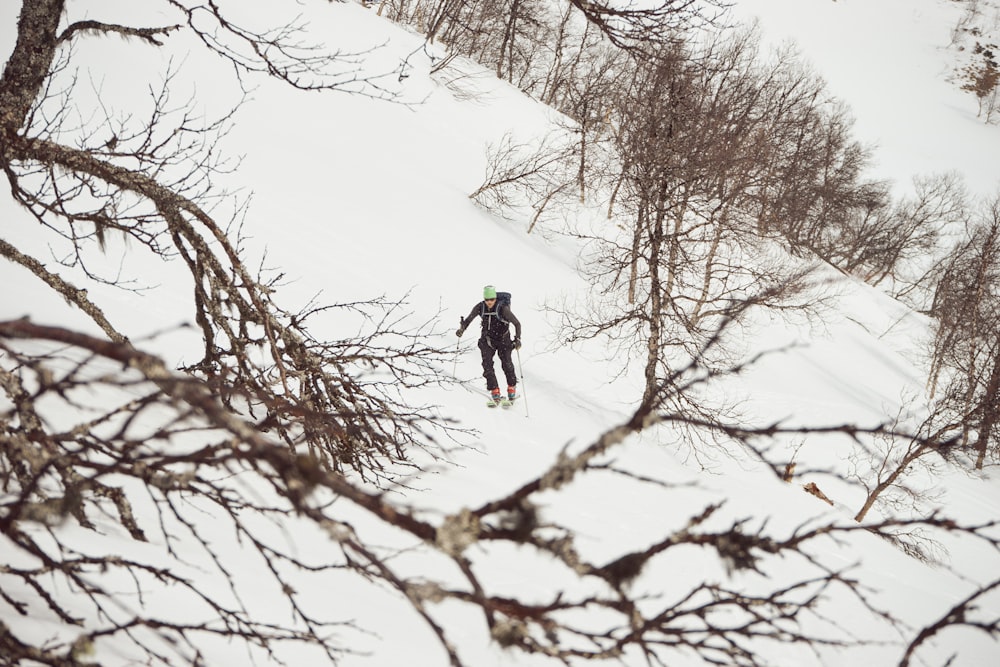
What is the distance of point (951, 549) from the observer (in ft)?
40.4

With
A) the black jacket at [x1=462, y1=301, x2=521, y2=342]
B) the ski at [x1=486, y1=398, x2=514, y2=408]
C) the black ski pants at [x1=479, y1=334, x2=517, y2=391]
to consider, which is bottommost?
the ski at [x1=486, y1=398, x2=514, y2=408]

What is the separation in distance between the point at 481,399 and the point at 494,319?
47.5 inches

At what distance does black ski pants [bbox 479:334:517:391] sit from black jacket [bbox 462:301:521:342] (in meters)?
0.06

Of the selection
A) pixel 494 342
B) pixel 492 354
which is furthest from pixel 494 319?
pixel 492 354

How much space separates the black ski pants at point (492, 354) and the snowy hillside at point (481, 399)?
38cm

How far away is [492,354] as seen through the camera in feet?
28.9

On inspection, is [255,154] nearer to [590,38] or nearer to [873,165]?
[590,38]

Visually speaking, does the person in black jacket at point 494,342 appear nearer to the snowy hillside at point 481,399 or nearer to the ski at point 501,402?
the ski at point 501,402

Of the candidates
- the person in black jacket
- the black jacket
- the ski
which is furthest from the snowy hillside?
the black jacket

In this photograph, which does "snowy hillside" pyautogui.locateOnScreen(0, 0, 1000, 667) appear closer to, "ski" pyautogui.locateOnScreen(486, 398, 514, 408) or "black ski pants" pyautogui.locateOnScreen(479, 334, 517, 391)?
"ski" pyautogui.locateOnScreen(486, 398, 514, 408)

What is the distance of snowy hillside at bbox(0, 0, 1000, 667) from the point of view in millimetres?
2621

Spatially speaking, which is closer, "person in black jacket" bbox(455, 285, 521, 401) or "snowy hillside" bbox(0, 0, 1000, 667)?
"snowy hillside" bbox(0, 0, 1000, 667)

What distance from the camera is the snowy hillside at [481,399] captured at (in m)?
2.62

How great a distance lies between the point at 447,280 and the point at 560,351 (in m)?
2.83
